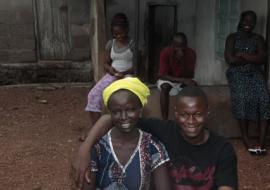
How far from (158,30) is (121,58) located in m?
3.45

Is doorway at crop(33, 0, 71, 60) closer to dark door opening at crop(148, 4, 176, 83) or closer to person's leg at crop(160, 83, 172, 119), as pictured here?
dark door opening at crop(148, 4, 176, 83)

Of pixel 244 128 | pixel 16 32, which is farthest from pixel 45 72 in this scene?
pixel 244 128

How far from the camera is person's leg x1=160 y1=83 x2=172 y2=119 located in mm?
5207

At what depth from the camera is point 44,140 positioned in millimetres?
5328

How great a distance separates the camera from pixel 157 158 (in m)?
2.24

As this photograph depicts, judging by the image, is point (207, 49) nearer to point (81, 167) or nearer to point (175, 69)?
point (175, 69)

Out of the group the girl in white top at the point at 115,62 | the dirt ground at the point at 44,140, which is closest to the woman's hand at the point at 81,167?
the dirt ground at the point at 44,140

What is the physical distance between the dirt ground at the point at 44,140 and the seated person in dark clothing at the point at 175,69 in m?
0.92

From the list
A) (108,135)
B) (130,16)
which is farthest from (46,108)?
(108,135)

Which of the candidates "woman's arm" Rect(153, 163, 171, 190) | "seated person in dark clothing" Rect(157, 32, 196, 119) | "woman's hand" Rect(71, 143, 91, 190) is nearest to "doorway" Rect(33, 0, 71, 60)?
"seated person in dark clothing" Rect(157, 32, 196, 119)

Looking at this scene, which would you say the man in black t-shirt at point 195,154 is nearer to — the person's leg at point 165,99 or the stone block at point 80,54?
the person's leg at point 165,99

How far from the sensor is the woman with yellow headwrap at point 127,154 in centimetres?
221

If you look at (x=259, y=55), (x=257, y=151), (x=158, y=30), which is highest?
(x=158, y=30)

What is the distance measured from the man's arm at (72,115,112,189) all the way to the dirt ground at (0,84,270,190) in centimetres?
179
